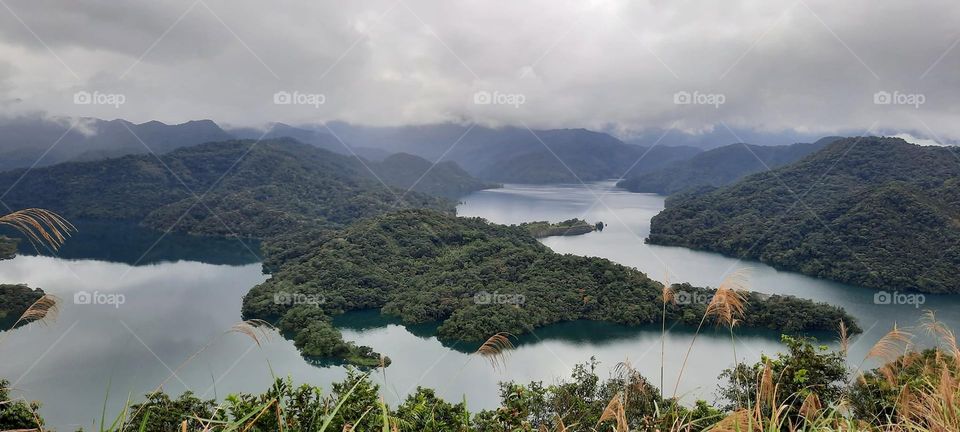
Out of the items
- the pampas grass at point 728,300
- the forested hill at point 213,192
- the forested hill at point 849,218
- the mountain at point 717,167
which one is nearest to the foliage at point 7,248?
the forested hill at point 213,192

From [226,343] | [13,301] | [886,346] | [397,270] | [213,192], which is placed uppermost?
[213,192]

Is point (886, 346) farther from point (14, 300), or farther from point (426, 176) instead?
point (426, 176)

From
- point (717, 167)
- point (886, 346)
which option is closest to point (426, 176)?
point (717, 167)

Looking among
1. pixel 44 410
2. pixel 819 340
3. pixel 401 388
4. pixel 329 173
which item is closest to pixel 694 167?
pixel 329 173

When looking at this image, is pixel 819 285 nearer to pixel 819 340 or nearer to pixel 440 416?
pixel 819 340

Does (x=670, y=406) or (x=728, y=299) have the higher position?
(x=728, y=299)

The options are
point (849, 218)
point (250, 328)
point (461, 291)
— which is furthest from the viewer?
point (849, 218)

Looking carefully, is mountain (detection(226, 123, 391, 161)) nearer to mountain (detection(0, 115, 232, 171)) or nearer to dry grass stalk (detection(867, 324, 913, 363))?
mountain (detection(0, 115, 232, 171))

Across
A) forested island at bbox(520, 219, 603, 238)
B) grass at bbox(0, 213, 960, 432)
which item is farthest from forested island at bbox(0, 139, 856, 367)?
grass at bbox(0, 213, 960, 432)
